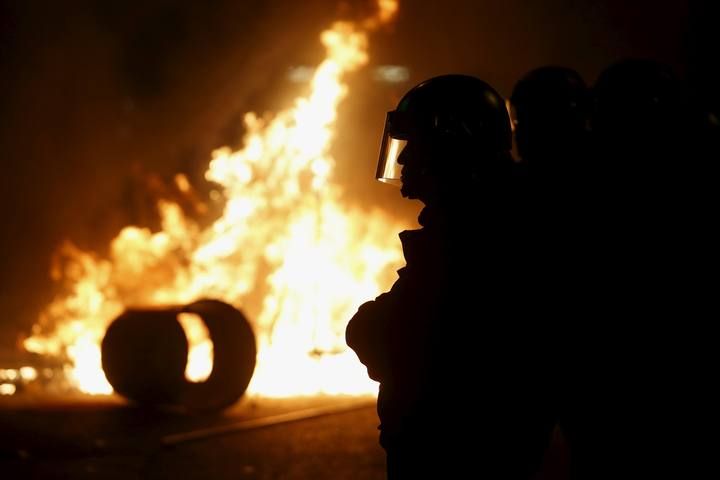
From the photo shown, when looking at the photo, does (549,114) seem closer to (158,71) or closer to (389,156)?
(389,156)

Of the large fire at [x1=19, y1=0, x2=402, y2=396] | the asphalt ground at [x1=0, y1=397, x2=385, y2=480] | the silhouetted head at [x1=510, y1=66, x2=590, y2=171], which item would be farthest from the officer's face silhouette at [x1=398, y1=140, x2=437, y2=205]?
the large fire at [x1=19, y1=0, x2=402, y2=396]

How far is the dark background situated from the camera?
14.2 m

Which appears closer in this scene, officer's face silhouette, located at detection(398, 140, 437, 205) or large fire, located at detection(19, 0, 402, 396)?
officer's face silhouette, located at detection(398, 140, 437, 205)

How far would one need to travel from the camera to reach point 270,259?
14227 millimetres

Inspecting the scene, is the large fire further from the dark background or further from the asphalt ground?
the asphalt ground

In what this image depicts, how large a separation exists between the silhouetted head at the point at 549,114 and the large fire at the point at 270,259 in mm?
7956

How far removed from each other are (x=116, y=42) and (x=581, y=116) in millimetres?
11939

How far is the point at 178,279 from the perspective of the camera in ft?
43.4

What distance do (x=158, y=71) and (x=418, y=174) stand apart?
12.6m

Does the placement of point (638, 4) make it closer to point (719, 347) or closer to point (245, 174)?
point (245, 174)

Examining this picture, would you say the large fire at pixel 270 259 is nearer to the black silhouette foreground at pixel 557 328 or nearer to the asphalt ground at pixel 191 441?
the asphalt ground at pixel 191 441

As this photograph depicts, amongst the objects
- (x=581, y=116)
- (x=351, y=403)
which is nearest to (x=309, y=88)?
(x=351, y=403)

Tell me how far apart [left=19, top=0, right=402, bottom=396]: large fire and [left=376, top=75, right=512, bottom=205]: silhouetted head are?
879cm

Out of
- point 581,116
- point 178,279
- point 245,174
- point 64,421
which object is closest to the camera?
point 581,116
